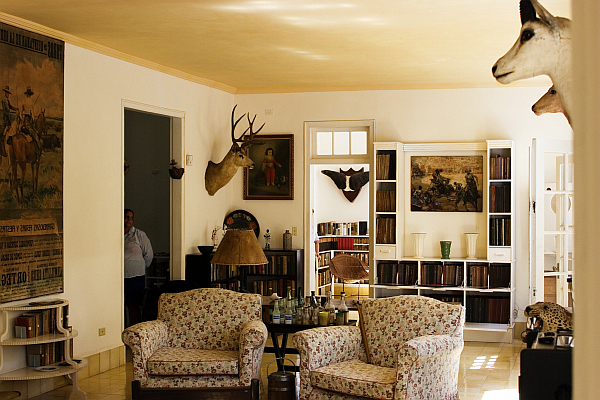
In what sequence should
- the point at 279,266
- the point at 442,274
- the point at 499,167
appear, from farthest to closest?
the point at 279,266 < the point at 442,274 < the point at 499,167

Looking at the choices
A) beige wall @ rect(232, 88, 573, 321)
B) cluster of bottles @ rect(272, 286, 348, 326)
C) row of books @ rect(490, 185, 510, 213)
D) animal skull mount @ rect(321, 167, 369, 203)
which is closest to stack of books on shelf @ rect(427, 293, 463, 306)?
beige wall @ rect(232, 88, 573, 321)

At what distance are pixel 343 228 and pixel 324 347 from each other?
7.65 metres

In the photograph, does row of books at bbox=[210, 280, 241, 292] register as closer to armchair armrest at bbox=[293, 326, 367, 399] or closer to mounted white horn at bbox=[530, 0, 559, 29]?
armchair armrest at bbox=[293, 326, 367, 399]

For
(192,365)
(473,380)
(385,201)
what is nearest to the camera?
(192,365)

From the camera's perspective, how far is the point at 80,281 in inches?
240

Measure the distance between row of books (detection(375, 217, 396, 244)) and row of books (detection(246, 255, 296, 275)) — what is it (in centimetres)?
123

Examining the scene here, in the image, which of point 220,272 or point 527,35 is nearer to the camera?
point 527,35

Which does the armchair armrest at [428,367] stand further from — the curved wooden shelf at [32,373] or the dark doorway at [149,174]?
the dark doorway at [149,174]

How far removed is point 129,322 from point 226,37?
12.0 feet

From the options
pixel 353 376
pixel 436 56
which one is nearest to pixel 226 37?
pixel 436 56

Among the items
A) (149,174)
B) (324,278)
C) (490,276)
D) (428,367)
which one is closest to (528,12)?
(428,367)

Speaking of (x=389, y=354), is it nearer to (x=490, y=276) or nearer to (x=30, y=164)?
(x=30, y=164)

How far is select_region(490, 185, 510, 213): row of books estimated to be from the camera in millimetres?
7953

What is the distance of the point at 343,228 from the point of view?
12336 mm
